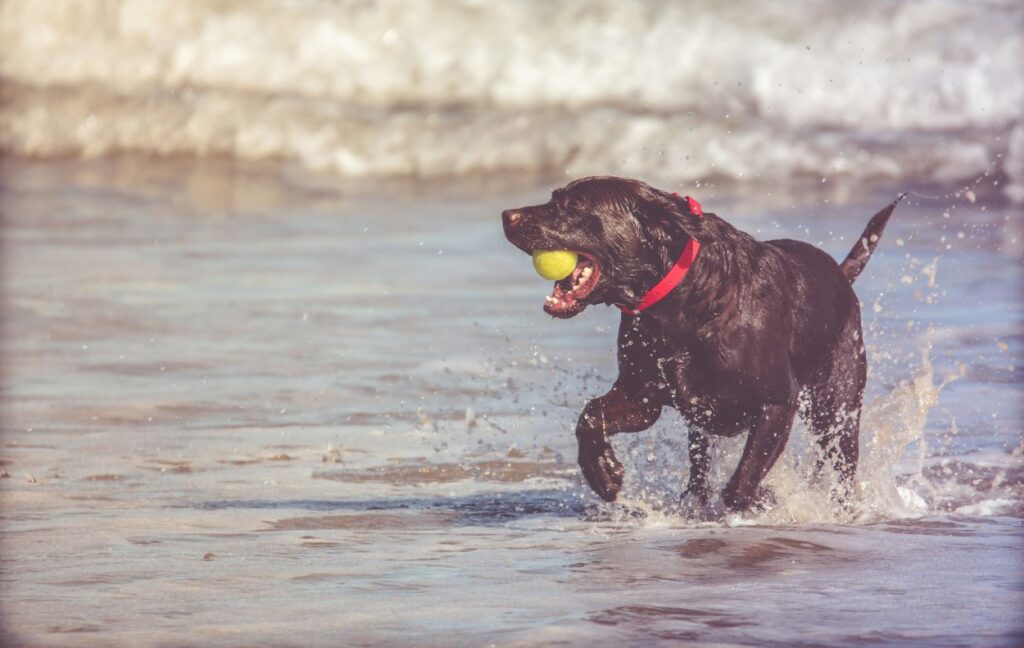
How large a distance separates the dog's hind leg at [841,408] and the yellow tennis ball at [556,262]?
1.20 metres

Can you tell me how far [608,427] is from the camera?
6203 mm

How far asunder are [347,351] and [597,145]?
6935 millimetres

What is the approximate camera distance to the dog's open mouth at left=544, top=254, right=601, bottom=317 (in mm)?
5926

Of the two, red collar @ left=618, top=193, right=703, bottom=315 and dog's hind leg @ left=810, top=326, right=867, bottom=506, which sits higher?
red collar @ left=618, top=193, right=703, bottom=315

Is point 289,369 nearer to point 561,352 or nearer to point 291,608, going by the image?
point 561,352

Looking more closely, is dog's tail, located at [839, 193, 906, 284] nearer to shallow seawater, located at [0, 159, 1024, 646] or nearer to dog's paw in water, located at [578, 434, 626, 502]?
shallow seawater, located at [0, 159, 1024, 646]

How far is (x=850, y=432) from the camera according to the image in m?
6.80

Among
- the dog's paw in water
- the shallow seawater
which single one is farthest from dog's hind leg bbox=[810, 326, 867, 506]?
the dog's paw in water

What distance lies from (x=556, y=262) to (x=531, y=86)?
11104 mm

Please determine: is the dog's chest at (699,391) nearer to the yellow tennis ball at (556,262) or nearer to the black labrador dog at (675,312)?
the black labrador dog at (675,312)

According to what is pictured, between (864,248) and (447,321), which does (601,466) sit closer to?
(864,248)

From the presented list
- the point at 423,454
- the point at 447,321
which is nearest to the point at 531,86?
the point at 447,321

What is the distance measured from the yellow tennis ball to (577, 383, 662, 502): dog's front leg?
485 mm

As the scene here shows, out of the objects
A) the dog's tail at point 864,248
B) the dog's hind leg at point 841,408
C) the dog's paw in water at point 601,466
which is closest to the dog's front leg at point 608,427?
the dog's paw in water at point 601,466
